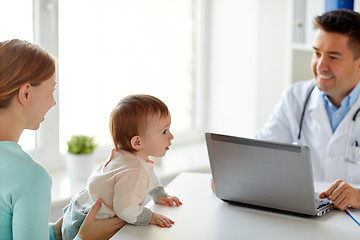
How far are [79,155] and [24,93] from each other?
118 centimetres

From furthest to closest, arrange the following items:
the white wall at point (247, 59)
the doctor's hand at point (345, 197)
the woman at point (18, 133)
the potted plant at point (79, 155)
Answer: the white wall at point (247, 59), the potted plant at point (79, 155), the doctor's hand at point (345, 197), the woman at point (18, 133)

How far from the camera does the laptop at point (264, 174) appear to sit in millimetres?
1431

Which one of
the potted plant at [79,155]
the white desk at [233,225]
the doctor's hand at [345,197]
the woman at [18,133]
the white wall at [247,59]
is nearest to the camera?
the woman at [18,133]

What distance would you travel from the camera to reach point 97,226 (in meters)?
1.45

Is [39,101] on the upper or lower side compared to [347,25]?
lower

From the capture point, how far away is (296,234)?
1406 mm

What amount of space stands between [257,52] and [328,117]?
2.85 ft

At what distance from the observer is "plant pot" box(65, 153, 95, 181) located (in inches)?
94.3

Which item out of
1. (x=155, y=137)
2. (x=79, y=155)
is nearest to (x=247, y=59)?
(x=79, y=155)

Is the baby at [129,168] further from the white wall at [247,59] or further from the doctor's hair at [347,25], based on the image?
the white wall at [247,59]

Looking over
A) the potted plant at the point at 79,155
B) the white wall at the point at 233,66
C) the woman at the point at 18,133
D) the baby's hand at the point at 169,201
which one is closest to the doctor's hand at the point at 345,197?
the baby's hand at the point at 169,201

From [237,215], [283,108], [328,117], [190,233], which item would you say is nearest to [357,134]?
[328,117]

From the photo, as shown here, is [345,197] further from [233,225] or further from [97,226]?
[97,226]

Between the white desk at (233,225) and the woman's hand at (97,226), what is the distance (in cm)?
5
